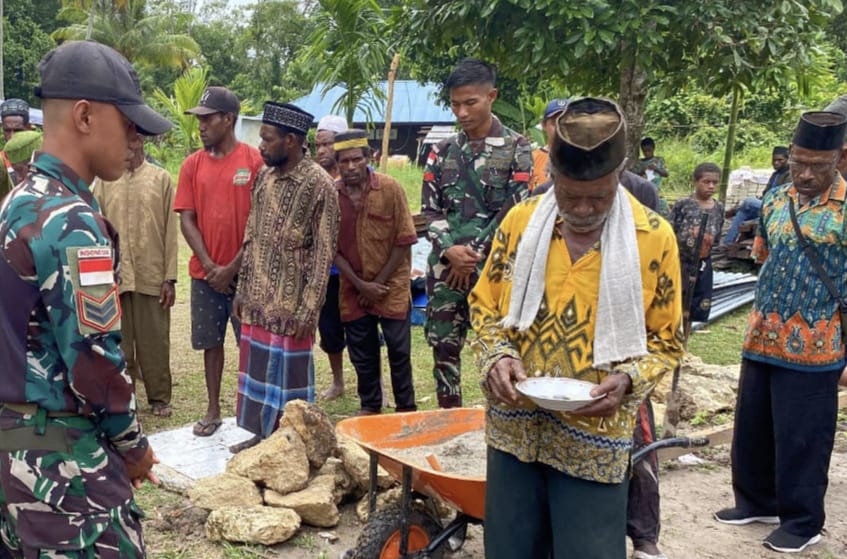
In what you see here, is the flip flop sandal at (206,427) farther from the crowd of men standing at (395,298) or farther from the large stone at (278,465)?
the large stone at (278,465)

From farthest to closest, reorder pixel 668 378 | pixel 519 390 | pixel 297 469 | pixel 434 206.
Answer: pixel 668 378
pixel 434 206
pixel 297 469
pixel 519 390

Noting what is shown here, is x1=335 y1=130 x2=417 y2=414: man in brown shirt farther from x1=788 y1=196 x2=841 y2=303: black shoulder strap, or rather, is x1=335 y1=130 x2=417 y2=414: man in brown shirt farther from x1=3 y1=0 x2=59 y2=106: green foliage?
x1=3 y1=0 x2=59 y2=106: green foliage

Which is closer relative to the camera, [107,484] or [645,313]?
[107,484]

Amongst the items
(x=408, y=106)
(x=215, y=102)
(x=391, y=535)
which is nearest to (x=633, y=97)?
(x=215, y=102)

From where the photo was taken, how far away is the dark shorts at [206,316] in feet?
16.7

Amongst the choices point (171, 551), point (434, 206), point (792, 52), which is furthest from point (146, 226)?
point (792, 52)

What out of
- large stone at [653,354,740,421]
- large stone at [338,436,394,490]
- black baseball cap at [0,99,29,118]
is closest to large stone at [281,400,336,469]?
large stone at [338,436,394,490]

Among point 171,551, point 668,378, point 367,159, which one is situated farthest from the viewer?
point 668,378

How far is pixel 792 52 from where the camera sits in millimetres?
6883

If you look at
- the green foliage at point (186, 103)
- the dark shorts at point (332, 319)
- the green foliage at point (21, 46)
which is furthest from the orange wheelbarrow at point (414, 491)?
the green foliage at point (21, 46)

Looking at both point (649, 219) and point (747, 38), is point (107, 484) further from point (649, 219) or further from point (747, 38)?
point (747, 38)

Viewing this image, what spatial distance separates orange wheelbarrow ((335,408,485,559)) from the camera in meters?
3.12

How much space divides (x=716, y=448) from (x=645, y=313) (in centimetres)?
351

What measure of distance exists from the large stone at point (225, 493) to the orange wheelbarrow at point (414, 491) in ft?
2.40
